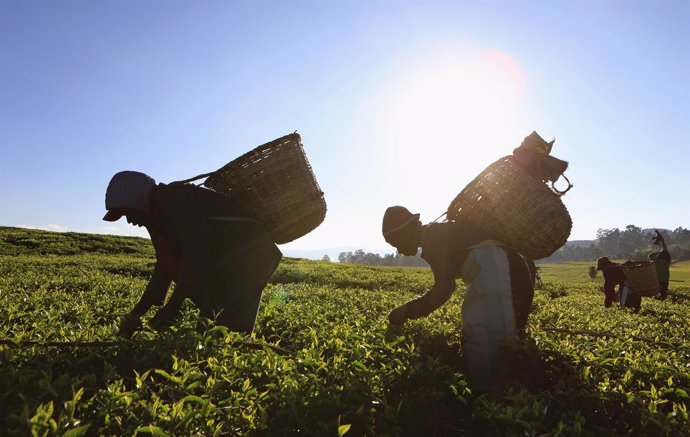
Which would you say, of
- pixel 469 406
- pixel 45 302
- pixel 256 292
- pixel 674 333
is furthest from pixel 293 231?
pixel 674 333

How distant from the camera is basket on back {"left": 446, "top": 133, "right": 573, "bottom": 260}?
381 centimetres

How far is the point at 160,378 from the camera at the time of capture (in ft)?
8.53

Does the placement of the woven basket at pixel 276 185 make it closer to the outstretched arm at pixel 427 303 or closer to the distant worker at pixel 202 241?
the distant worker at pixel 202 241

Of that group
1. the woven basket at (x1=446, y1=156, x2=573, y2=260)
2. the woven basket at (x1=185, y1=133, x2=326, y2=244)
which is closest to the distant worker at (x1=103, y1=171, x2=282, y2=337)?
the woven basket at (x1=185, y1=133, x2=326, y2=244)

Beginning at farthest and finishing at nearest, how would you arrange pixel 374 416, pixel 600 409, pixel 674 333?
pixel 674 333
pixel 600 409
pixel 374 416

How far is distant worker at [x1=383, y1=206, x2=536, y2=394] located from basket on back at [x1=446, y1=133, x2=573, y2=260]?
170mm

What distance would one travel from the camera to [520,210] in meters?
3.82

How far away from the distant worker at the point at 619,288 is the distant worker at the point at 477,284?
6.89 meters

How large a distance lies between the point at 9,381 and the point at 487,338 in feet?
11.0

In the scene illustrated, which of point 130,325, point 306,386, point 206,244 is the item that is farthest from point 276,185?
point 306,386

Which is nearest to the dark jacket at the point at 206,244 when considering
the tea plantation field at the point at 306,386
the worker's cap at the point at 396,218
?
the tea plantation field at the point at 306,386

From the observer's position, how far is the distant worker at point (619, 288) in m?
9.26

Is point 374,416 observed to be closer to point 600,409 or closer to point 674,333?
point 600,409

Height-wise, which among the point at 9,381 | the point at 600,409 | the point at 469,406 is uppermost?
the point at 9,381
